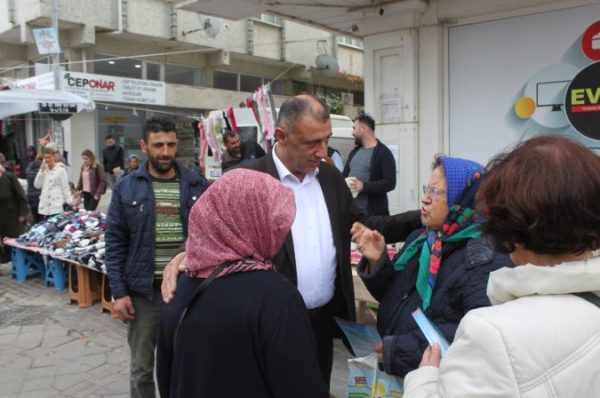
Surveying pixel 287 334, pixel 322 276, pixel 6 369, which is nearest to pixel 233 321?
pixel 287 334

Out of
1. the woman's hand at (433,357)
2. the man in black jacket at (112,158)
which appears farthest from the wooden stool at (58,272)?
the man in black jacket at (112,158)

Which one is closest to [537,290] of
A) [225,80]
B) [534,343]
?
[534,343]

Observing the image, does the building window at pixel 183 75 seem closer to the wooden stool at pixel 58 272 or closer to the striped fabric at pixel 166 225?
the wooden stool at pixel 58 272

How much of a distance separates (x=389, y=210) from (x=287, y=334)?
176 inches

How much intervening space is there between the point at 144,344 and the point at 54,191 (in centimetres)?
656

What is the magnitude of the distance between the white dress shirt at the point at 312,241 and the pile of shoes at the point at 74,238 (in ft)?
12.0

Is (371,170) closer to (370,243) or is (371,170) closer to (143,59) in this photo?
(370,243)

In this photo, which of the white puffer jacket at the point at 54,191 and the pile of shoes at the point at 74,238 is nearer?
the pile of shoes at the point at 74,238

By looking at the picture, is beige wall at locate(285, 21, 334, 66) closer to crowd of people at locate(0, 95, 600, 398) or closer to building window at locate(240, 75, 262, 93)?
building window at locate(240, 75, 262, 93)

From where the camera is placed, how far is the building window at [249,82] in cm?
2003

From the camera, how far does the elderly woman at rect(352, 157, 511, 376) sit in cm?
176

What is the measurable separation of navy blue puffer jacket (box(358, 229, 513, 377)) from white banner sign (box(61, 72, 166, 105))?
12.7 metres

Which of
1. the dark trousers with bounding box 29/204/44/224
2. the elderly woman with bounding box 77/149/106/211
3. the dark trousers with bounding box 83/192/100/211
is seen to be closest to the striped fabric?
the dark trousers with bounding box 29/204/44/224

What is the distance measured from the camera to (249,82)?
2025cm
